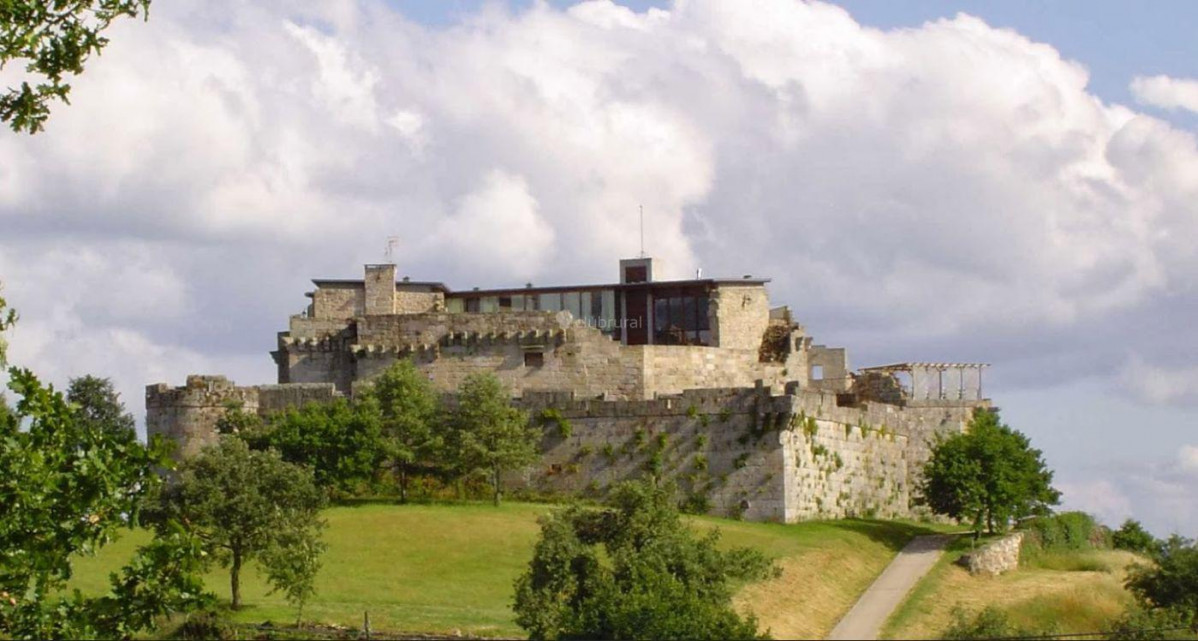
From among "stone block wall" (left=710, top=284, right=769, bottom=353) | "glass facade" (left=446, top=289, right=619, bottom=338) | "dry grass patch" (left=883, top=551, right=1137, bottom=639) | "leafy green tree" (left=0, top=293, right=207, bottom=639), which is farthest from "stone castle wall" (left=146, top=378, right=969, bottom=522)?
"leafy green tree" (left=0, top=293, right=207, bottom=639)

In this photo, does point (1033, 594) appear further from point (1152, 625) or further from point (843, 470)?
point (843, 470)

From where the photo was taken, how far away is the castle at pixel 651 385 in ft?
190

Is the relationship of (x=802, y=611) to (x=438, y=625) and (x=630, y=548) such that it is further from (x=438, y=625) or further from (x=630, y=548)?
(x=438, y=625)

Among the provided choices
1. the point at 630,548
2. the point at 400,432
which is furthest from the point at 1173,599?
the point at 400,432

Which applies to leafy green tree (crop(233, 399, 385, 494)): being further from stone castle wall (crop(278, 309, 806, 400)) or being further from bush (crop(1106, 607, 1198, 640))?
bush (crop(1106, 607, 1198, 640))

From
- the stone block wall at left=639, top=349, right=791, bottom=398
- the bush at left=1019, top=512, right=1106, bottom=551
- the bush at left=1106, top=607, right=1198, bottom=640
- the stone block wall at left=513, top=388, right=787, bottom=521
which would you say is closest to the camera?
the bush at left=1106, top=607, right=1198, bottom=640

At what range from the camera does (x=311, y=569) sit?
41.6m

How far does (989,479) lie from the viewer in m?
56.8

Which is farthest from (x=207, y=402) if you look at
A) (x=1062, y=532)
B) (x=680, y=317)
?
(x=1062, y=532)

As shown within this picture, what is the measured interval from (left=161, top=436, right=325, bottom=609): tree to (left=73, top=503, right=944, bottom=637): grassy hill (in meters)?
1.14

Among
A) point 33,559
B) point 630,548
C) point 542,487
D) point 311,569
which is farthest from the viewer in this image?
point 542,487

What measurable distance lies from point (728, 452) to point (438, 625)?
20.2 meters

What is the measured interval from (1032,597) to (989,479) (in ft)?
36.3

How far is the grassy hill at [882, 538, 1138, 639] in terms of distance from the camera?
40625 millimetres
